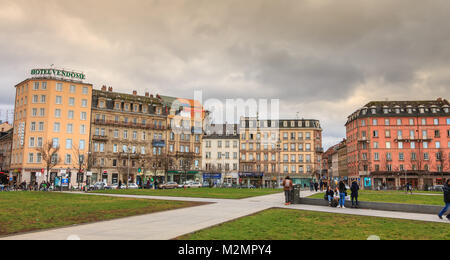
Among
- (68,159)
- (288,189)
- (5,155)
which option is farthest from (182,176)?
(288,189)

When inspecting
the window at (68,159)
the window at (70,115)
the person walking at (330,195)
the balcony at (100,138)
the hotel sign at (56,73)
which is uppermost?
the hotel sign at (56,73)

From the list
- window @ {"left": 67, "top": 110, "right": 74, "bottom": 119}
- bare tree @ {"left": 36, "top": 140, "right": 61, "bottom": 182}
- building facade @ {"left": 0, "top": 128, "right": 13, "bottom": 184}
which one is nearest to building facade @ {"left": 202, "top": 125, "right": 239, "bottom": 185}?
window @ {"left": 67, "top": 110, "right": 74, "bottom": 119}

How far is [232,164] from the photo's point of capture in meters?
92.4

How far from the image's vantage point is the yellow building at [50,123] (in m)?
66.7

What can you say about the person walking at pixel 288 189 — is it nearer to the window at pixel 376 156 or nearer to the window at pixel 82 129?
the window at pixel 82 129

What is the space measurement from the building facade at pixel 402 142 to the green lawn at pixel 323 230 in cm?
7681

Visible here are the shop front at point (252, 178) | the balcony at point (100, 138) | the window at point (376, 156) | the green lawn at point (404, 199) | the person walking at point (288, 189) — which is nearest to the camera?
the person walking at point (288, 189)

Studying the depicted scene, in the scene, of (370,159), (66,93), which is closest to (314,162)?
(370,159)

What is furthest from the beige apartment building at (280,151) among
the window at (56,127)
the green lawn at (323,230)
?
the green lawn at (323,230)

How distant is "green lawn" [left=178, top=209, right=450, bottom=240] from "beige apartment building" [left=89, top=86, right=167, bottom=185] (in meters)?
59.3

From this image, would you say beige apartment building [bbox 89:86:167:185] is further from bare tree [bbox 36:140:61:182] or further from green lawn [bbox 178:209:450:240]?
green lawn [bbox 178:209:450:240]

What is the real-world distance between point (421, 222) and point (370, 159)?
7943cm

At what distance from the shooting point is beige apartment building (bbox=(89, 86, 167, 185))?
73625 mm
